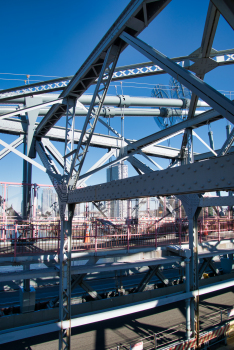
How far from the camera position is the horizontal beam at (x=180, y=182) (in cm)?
271

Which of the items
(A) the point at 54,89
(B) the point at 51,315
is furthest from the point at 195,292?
(A) the point at 54,89

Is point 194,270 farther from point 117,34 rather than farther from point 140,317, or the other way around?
point 117,34

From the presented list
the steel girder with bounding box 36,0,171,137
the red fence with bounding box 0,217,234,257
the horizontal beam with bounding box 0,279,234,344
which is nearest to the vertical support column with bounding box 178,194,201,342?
the horizontal beam with bounding box 0,279,234,344

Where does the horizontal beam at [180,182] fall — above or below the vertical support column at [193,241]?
above

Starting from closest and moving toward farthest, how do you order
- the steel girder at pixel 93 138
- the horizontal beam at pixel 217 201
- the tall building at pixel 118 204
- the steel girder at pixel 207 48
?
the steel girder at pixel 207 48 → the horizontal beam at pixel 217 201 → the steel girder at pixel 93 138 → the tall building at pixel 118 204

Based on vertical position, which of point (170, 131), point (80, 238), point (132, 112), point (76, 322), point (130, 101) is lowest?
point (76, 322)

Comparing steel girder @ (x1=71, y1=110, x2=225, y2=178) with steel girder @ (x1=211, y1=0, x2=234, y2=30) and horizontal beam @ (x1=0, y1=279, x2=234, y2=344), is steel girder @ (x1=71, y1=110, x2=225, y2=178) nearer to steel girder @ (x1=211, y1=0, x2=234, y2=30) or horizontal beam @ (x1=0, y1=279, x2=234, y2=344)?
horizontal beam @ (x1=0, y1=279, x2=234, y2=344)

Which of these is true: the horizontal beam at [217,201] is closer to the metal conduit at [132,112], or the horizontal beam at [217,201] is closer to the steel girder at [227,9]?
the steel girder at [227,9]

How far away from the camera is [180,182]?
3311mm

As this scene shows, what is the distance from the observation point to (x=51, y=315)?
319 inches

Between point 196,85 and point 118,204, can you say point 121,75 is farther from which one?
point 118,204

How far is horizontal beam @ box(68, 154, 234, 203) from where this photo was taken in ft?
8.90

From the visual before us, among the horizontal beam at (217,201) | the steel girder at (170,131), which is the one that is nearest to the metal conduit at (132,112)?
the steel girder at (170,131)

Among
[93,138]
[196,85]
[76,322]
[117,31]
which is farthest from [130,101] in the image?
[76,322]
